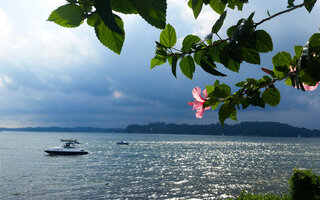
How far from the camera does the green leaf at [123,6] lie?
0.44m

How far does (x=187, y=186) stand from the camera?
120ft

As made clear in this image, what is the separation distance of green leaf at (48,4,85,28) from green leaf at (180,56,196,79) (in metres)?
0.48

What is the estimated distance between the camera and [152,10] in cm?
42

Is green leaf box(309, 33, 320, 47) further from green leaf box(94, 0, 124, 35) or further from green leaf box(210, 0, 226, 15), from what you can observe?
green leaf box(94, 0, 124, 35)

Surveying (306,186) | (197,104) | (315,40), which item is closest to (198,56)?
(197,104)

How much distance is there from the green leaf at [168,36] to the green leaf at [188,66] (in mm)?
77

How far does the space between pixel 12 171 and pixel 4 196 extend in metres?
19.7

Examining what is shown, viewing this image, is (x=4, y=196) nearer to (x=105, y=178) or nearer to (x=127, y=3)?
(x=105, y=178)

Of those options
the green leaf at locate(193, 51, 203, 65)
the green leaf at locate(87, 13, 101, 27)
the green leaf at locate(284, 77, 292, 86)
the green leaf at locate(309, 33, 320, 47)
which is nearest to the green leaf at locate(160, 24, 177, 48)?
the green leaf at locate(193, 51, 203, 65)

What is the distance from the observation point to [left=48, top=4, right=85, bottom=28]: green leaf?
0.52 m

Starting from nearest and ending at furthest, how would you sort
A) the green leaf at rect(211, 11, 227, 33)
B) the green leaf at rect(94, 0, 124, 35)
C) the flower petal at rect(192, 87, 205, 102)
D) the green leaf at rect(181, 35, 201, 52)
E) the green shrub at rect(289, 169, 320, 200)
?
the green leaf at rect(94, 0, 124, 35)
the green leaf at rect(211, 11, 227, 33)
the green leaf at rect(181, 35, 201, 52)
the flower petal at rect(192, 87, 205, 102)
the green shrub at rect(289, 169, 320, 200)

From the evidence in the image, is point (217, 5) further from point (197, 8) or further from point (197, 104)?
point (197, 104)

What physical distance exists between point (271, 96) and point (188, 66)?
0.48m

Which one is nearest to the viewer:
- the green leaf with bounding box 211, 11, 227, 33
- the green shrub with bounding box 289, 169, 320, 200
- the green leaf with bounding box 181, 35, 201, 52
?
the green leaf with bounding box 211, 11, 227, 33
